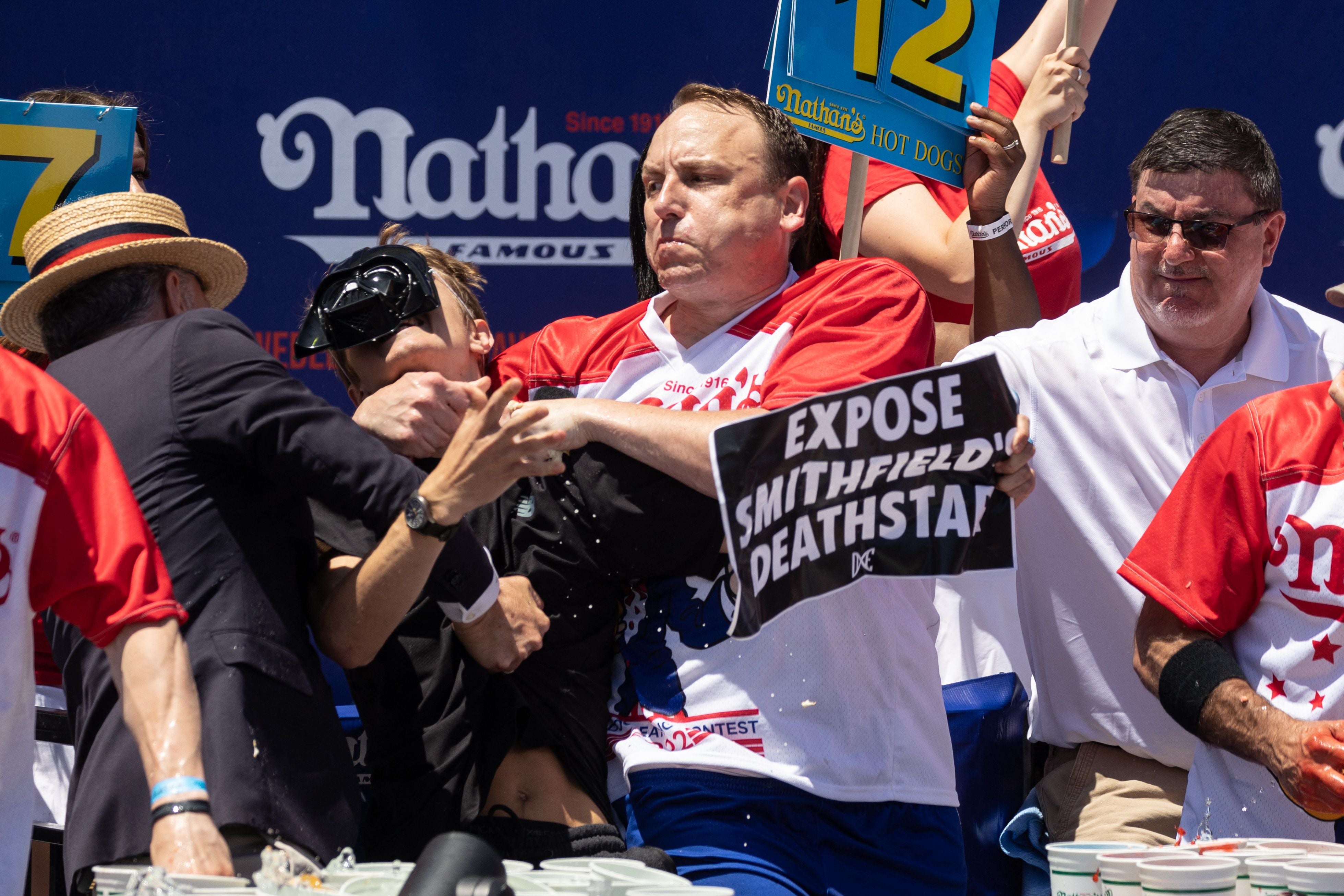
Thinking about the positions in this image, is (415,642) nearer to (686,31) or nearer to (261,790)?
(261,790)

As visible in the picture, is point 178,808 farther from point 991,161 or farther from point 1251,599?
point 991,161

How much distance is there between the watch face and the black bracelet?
19.5 inches

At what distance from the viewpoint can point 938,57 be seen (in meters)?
3.15

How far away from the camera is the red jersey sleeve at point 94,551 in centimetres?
196

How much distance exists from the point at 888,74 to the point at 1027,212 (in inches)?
26.7

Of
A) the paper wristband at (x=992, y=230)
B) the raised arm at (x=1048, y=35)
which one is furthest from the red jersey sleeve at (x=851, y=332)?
the raised arm at (x=1048, y=35)

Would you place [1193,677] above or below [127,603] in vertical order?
below

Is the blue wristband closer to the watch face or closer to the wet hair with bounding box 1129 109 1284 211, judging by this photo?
the watch face

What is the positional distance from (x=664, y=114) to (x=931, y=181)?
0.92 m

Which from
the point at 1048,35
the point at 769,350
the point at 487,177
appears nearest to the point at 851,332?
the point at 769,350

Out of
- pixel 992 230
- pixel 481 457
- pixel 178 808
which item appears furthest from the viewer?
pixel 992 230

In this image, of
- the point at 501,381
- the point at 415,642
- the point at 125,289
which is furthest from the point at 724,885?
the point at 125,289

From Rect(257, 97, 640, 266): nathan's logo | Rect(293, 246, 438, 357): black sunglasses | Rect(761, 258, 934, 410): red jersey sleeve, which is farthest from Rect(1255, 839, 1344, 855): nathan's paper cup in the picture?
Rect(257, 97, 640, 266): nathan's logo

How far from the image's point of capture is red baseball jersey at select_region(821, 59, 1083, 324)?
349 cm
